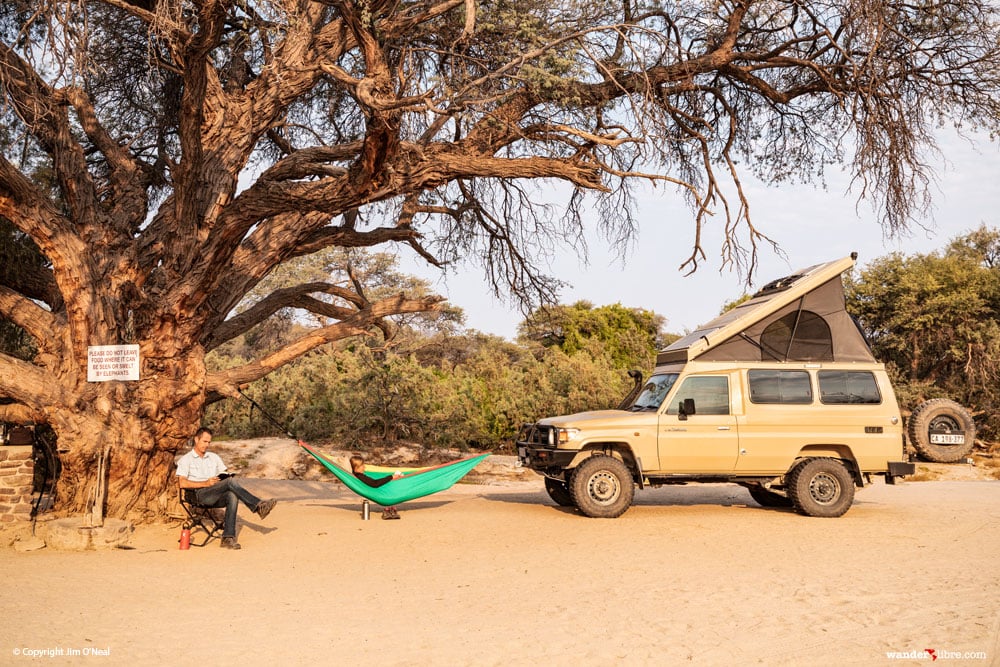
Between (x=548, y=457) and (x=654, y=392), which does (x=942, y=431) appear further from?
(x=548, y=457)

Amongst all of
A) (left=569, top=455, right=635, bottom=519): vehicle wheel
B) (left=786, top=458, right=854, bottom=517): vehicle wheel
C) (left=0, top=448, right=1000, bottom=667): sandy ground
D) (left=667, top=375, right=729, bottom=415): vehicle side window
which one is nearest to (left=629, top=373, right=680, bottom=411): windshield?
(left=667, top=375, right=729, bottom=415): vehicle side window

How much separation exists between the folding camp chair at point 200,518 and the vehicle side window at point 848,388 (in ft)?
25.9

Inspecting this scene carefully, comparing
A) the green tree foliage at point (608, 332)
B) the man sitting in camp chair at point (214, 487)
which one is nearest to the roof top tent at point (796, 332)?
the man sitting in camp chair at point (214, 487)

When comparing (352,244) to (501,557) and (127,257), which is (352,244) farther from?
(501,557)

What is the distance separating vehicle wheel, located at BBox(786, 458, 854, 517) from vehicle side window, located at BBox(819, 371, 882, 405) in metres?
0.84

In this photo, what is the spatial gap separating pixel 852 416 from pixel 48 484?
1128 cm

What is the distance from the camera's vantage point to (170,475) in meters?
10.2

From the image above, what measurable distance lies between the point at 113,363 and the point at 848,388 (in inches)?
368

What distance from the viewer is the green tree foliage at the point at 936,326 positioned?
2028cm

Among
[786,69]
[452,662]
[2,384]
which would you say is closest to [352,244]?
[2,384]

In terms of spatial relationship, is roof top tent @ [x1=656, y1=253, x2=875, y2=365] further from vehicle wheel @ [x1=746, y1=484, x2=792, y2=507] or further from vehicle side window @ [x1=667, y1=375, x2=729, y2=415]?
vehicle wheel @ [x1=746, y1=484, x2=792, y2=507]

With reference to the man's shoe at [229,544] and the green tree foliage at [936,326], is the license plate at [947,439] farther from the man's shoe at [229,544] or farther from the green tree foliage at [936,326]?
the man's shoe at [229,544]

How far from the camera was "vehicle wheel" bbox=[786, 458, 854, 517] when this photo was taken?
1055cm

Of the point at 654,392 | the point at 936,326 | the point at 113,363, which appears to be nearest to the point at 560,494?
the point at 654,392
